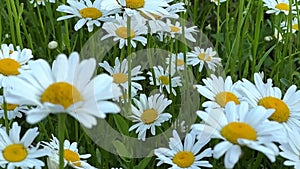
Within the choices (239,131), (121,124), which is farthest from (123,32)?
(239,131)

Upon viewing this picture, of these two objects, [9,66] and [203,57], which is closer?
[9,66]

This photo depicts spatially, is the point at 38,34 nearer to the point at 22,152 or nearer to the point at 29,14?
→ the point at 29,14

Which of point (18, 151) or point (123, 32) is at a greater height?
point (123, 32)

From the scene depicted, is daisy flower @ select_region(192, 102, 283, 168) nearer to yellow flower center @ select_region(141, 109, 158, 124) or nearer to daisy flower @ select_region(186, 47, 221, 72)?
yellow flower center @ select_region(141, 109, 158, 124)

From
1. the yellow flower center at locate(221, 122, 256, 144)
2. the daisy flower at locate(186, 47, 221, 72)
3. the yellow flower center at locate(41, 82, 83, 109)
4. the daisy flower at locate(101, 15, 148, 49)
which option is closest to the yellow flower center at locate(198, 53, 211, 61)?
the daisy flower at locate(186, 47, 221, 72)

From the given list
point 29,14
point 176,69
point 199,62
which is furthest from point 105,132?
point 29,14

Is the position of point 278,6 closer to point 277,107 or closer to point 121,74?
point 121,74
